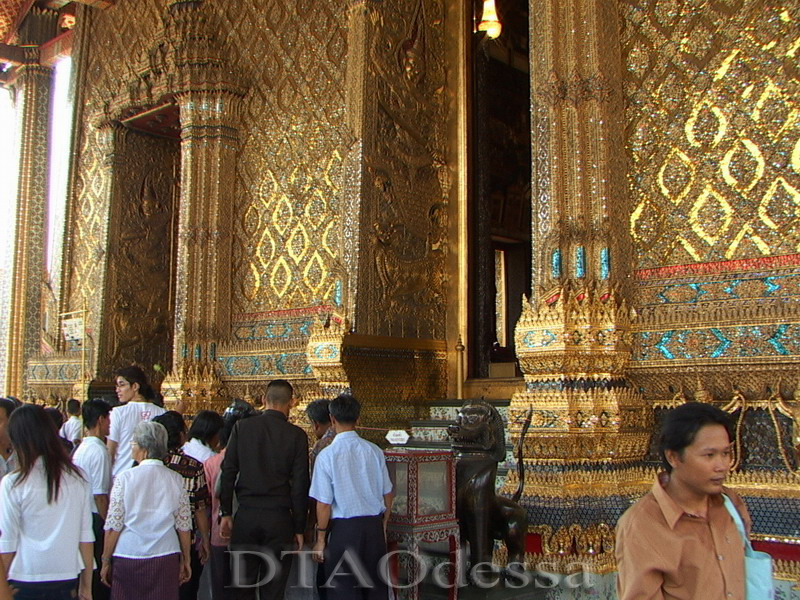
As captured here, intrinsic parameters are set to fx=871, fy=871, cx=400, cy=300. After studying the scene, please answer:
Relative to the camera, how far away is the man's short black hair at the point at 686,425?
7.52 ft

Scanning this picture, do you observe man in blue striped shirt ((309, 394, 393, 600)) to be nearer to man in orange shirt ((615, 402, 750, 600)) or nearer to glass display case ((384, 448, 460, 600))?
glass display case ((384, 448, 460, 600))

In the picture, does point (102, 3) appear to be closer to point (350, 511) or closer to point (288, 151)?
point (288, 151)

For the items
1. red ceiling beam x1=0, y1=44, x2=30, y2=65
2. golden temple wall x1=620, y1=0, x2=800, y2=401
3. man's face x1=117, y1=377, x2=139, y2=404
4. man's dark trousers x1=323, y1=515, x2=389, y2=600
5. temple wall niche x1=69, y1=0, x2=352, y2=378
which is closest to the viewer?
A: man's dark trousers x1=323, y1=515, x2=389, y2=600

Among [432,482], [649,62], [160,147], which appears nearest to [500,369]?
[649,62]

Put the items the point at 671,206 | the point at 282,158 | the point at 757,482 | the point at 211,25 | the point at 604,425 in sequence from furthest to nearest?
the point at 211,25 < the point at 282,158 < the point at 671,206 < the point at 604,425 < the point at 757,482

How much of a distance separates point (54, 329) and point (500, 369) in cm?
692

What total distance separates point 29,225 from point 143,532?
1087 cm

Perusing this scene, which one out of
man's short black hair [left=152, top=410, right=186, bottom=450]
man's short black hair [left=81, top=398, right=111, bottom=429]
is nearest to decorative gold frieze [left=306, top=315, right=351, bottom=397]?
man's short black hair [left=152, top=410, right=186, bottom=450]

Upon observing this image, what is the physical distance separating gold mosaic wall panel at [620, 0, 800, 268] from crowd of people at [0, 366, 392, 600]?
125 inches

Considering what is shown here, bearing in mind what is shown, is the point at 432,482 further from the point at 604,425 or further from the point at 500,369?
the point at 500,369

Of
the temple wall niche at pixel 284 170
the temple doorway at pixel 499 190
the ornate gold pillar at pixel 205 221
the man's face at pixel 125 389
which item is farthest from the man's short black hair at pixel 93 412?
the ornate gold pillar at pixel 205 221

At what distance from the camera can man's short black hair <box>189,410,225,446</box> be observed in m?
5.05

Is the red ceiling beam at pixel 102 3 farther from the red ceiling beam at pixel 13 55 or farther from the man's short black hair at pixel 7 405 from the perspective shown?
the man's short black hair at pixel 7 405

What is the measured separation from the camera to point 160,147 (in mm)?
12203
